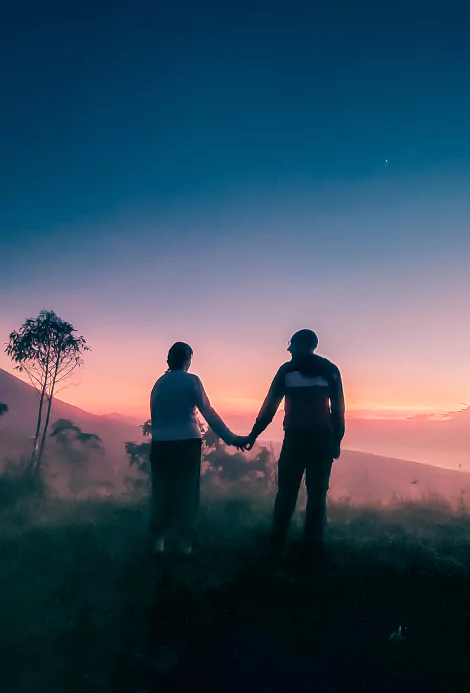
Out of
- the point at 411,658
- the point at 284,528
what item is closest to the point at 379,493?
the point at 284,528

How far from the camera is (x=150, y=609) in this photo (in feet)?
13.6

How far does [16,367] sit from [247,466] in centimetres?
819

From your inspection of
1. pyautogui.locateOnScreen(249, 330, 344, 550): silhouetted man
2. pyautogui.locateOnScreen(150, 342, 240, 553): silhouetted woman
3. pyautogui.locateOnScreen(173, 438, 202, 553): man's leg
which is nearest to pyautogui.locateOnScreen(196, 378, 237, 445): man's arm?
pyautogui.locateOnScreen(150, 342, 240, 553): silhouetted woman

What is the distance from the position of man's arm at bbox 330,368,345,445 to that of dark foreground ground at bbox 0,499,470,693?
1.50 m

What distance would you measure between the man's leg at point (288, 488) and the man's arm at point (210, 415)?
1.18 metres

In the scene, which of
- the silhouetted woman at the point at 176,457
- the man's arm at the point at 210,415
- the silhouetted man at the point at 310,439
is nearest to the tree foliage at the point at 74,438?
the man's arm at the point at 210,415

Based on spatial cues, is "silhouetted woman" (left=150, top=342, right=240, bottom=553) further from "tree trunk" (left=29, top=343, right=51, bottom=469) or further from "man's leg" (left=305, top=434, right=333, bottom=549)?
"tree trunk" (left=29, top=343, right=51, bottom=469)

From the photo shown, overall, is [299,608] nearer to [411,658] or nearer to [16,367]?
[411,658]

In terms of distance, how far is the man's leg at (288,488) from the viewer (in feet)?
18.3

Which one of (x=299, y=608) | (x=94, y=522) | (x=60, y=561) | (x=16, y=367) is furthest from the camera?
(x=16, y=367)

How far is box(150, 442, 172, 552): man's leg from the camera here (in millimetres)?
5656

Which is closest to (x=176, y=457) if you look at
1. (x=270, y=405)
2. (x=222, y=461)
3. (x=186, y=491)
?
(x=186, y=491)

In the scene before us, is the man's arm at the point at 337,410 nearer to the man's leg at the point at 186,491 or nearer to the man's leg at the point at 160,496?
the man's leg at the point at 186,491

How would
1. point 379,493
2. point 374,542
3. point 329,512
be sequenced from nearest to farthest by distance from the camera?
point 374,542, point 329,512, point 379,493
